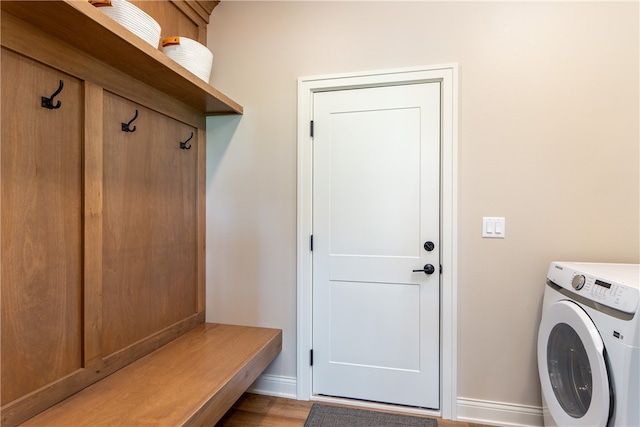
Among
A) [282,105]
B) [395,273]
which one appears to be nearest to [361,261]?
[395,273]

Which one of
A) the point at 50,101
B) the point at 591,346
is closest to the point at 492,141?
the point at 591,346

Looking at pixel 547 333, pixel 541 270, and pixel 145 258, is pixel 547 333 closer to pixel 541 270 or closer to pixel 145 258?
pixel 541 270

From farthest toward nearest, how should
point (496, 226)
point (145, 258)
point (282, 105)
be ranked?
point (282, 105), point (496, 226), point (145, 258)

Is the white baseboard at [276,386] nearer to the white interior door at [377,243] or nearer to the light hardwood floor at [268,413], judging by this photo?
the light hardwood floor at [268,413]

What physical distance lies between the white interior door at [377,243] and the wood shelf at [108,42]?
81 centimetres

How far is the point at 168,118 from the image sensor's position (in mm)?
1868

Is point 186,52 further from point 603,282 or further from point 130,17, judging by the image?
point 603,282

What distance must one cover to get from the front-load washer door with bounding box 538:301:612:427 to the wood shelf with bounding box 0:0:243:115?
6.72 feet

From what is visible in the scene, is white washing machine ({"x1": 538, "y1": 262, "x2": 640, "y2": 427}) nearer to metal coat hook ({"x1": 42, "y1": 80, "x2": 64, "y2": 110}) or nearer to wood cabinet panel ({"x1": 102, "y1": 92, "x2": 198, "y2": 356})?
wood cabinet panel ({"x1": 102, "y1": 92, "x2": 198, "y2": 356})

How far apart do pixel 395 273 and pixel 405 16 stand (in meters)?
1.54

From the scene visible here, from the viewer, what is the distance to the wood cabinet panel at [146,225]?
4.94 feet

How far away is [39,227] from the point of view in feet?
3.95

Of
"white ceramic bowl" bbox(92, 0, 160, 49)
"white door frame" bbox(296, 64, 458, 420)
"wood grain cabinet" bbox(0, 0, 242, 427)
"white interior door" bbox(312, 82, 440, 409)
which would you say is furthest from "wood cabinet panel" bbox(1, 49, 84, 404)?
"white door frame" bbox(296, 64, 458, 420)

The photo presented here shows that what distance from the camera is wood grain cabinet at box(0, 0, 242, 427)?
44.0 inches
